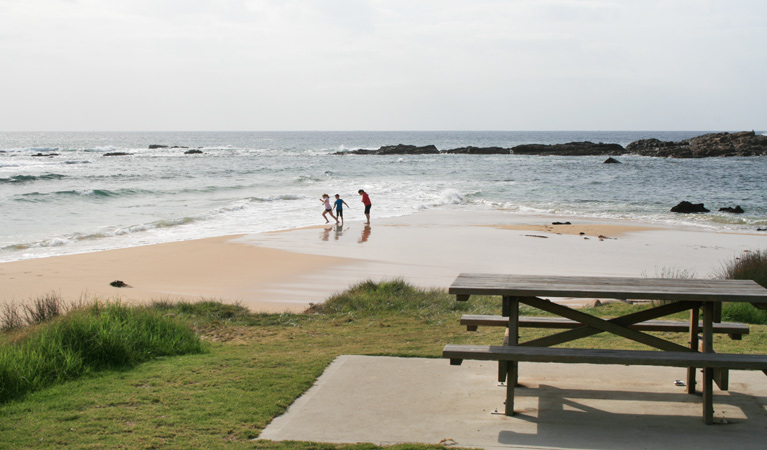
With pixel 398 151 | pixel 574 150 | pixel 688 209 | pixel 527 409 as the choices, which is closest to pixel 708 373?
pixel 527 409

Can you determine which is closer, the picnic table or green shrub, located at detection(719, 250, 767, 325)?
the picnic table

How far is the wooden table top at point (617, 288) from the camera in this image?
4176 millimetres

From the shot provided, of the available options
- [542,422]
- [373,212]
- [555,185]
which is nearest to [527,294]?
[542,422]

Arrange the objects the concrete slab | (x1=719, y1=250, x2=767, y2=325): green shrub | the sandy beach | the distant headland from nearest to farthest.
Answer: the concrete slab < (x1=719, y1=250, x2=767, y2=325): green shrub < the sandy beach < the distant headland

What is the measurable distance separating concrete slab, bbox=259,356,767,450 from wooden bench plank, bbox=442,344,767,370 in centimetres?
45

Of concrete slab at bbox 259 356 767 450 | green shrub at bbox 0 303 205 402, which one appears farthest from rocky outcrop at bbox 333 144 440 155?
concrete slab at bbox 259 356 767 450

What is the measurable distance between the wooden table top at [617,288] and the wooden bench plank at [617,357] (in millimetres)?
406

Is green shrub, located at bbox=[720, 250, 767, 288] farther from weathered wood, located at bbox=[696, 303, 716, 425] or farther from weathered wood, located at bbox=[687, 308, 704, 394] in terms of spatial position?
weathered wood, located at bbox=[696, 303, 716, 425]

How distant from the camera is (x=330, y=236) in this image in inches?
784

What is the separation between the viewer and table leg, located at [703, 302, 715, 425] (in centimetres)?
427

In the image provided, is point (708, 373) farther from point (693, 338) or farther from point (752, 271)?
point (752, 271)

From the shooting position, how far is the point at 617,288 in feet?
14.3

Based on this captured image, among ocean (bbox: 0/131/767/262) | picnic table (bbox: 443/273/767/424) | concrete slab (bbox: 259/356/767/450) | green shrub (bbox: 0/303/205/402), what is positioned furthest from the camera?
ocean (bbox: 0/131/767/262)

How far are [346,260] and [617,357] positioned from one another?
11.5 metres
